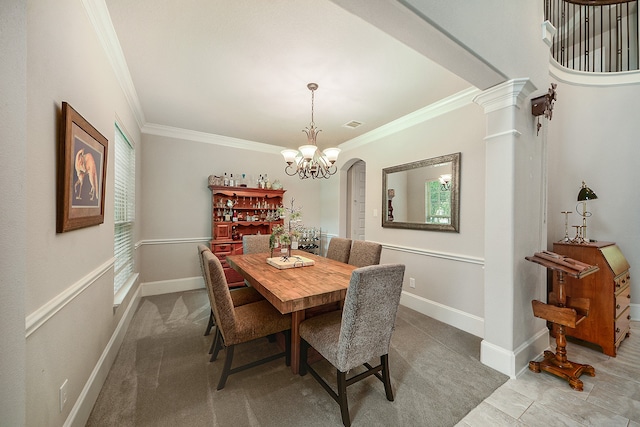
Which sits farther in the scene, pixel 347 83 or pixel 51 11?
pixel 347 83

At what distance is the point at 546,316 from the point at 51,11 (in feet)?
11.9

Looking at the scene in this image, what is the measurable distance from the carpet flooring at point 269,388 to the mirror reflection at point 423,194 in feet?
4.44

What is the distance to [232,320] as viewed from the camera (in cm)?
172

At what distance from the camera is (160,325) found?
277 cm

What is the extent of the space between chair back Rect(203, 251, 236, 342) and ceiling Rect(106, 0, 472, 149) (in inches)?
66.5

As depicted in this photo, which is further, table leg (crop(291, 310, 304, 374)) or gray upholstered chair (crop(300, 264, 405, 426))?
table leg (crop(291, 310, 304, 374))

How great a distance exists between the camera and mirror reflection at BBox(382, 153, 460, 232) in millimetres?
2891

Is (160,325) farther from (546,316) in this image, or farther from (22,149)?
(546,316)

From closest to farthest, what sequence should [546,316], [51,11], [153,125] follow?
[51,11]
[546,316]
[153,125]

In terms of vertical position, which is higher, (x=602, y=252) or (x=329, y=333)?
(x=602, y=252)

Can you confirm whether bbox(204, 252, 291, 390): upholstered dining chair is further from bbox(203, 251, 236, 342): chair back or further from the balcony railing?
the balcony railing

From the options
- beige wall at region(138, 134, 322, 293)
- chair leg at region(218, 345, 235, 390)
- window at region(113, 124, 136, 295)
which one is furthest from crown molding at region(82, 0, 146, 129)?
chair leg at region(218, 345, 235, 390)

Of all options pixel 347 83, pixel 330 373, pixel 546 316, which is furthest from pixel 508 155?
pixel 330 373

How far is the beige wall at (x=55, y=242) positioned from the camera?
3.33 ft
